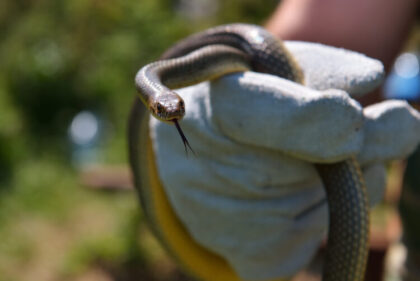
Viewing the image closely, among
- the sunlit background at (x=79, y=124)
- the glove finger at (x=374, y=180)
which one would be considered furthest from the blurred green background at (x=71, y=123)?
the glove finger at (x=374, y=180)

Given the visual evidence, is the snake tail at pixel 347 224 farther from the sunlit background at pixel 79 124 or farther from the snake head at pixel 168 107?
the sunlit background at pixel 79 124

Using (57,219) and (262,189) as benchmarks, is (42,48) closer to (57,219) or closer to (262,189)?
(57,219)

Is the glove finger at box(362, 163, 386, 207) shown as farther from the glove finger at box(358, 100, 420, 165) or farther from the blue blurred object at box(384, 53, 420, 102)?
the blue blurred object at box(384, 53, 420, 102)

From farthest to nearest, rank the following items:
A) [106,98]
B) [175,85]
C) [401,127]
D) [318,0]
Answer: [106,98], [318,0], [401,127], [175,85]

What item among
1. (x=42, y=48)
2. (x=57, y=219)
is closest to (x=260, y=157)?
(x=57, y=219)

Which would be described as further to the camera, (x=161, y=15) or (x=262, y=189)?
(x=161, y=15)

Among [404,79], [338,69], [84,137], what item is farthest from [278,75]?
[404,79]
